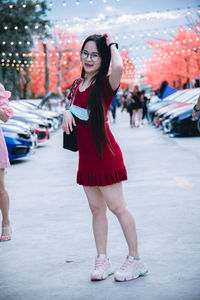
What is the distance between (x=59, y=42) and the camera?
66125mm

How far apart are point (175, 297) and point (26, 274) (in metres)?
1.25

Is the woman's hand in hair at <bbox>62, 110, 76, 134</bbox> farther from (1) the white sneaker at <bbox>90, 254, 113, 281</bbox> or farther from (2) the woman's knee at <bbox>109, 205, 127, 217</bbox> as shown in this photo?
(1) the white sneaker at <bbox>90, 254, 113, 281</bbox>

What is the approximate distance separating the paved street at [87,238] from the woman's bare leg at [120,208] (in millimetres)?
296

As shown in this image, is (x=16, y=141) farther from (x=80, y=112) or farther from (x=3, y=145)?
(x=80, y=112)

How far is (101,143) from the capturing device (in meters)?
3.55

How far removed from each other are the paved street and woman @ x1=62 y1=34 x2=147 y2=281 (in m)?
0.18

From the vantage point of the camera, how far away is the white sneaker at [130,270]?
366 cm

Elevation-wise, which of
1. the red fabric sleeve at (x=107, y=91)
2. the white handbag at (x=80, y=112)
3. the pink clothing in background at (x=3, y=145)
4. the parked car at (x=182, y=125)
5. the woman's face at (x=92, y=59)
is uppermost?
the woman's face at (x=92, y=59)

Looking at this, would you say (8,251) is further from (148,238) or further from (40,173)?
(40,173)

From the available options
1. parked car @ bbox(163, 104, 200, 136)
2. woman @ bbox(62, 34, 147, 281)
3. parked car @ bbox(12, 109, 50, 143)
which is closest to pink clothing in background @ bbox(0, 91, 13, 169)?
woman @ bbox(62, 34, 147, 281)

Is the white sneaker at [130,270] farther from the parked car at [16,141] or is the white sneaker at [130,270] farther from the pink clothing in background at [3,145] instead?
the parked car at [16,141]

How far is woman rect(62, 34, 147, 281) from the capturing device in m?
3.55

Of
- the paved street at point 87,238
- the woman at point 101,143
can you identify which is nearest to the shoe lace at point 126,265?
the woman at point 101,143

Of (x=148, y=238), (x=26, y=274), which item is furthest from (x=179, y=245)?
(x=26, y=274)
